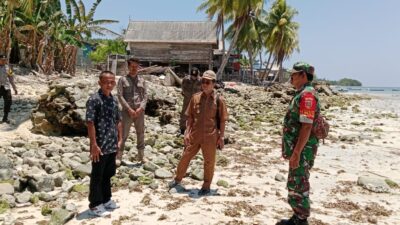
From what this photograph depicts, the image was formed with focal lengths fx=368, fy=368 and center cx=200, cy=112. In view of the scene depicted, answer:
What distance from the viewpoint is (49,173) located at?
5.92 m

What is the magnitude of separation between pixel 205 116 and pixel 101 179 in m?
1.61

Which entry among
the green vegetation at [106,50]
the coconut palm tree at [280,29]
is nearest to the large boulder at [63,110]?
the coconut palm tree at [280,29]

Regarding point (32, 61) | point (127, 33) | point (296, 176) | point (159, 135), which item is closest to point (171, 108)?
point (159, 135)

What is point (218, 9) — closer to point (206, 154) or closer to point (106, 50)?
point (106, 50)

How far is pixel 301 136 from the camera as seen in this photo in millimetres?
3643

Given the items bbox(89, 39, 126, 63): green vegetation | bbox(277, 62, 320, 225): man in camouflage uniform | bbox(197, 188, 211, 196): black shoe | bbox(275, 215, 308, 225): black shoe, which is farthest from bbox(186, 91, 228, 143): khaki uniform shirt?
bbox(89, 39, 126, 63): green vegetation

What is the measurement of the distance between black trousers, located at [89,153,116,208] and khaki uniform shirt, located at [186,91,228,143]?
1254 millimetres

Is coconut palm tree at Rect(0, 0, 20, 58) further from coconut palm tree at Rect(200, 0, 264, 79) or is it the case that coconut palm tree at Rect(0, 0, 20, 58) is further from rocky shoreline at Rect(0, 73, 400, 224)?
coconut palm tree at Rect(200, 0, 264, 79)

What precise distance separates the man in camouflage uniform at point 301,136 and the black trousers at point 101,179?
6.75 feet

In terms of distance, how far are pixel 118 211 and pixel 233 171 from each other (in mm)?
2796

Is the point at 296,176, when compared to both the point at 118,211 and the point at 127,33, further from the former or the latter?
the point at 127,33

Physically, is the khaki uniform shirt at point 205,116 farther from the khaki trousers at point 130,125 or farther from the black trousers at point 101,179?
the khaki trousers at point 130,125

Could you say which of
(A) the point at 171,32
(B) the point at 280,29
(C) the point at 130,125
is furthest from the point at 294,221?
(B) the point at 280,29

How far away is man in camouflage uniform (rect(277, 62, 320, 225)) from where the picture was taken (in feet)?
11.8
